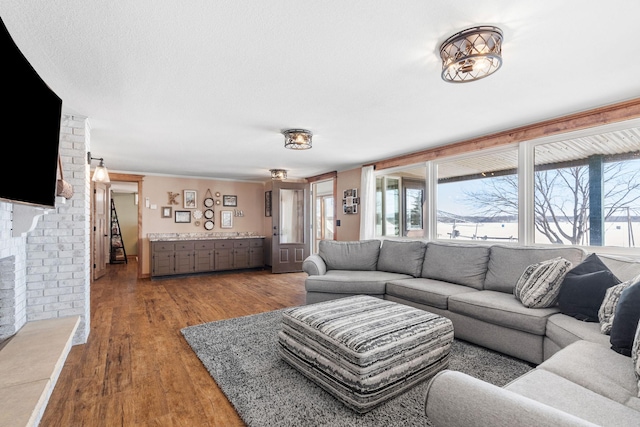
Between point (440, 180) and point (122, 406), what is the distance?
14.0 ft

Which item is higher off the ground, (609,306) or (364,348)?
(609,306)

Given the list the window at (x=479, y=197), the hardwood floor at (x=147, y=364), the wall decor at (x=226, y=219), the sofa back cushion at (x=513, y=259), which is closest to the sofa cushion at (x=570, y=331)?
the sofa back cushion at (x=513, y=259)

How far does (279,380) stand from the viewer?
2.18 meters

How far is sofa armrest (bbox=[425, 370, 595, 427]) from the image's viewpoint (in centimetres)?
83

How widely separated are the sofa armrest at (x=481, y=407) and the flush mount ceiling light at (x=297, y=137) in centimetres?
286

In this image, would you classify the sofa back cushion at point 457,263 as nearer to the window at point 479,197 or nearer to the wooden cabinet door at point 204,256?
the window at point 479,197

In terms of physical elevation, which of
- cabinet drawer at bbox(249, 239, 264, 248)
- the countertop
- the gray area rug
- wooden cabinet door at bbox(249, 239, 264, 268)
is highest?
the countertop

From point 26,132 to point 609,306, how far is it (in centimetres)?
343

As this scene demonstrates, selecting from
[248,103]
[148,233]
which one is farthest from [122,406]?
[148,233]

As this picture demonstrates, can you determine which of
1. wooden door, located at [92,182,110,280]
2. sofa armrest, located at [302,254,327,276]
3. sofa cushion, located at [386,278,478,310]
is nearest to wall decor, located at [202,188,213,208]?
wooden door, located at [92,182,110,280]

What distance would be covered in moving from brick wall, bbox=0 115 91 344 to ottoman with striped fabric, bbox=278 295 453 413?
6.70ft

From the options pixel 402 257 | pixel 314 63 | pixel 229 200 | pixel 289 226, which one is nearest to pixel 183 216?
pixel 229 200

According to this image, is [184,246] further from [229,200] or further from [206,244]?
[229,200]

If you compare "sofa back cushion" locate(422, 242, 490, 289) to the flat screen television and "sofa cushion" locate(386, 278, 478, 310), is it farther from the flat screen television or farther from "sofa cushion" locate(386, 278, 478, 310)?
the flat screen television
